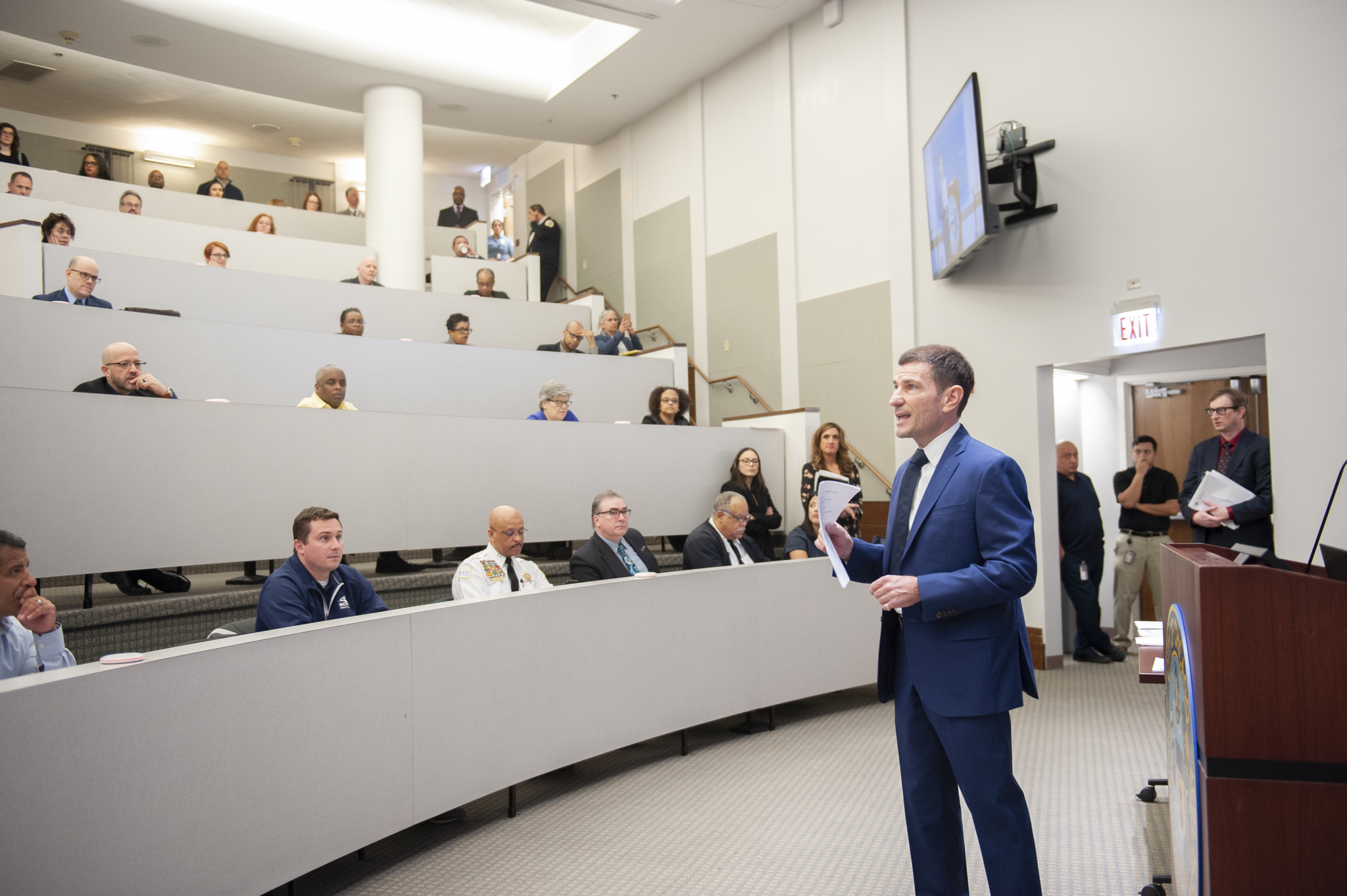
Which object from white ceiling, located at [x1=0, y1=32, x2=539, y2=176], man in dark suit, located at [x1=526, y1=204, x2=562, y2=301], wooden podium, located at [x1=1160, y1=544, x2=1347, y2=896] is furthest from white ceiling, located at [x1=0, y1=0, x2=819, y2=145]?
wooden podium, located at [x1=1160, y1=544, x2=1347, y2=896]

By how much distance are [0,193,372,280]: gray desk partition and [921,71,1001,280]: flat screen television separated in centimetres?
523

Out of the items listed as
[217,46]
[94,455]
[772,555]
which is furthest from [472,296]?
[94,455]

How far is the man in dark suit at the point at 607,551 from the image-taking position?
159 inches


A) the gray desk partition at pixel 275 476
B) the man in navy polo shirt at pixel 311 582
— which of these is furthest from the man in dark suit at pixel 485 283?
the man in navy polo shirt at pixel 311 582

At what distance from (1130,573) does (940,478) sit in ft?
16.1

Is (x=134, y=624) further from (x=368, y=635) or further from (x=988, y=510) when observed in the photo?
(x=988, y=510)

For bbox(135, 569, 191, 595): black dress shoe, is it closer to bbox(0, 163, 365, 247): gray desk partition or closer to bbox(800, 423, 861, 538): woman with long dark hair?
bbox(800, 423, 861, 538): woman with long dark hair

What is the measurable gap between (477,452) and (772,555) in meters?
2.10

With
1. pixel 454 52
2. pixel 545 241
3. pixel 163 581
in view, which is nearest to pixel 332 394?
pixel 163 581

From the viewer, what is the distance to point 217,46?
7871 millimetres

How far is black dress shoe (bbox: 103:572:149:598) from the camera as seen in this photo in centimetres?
412

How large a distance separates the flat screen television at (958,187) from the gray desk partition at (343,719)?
2.45 metres

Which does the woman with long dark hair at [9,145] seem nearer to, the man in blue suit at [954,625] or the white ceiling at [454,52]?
the white ceiling at [454,52]

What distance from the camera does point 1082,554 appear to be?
6043mm
